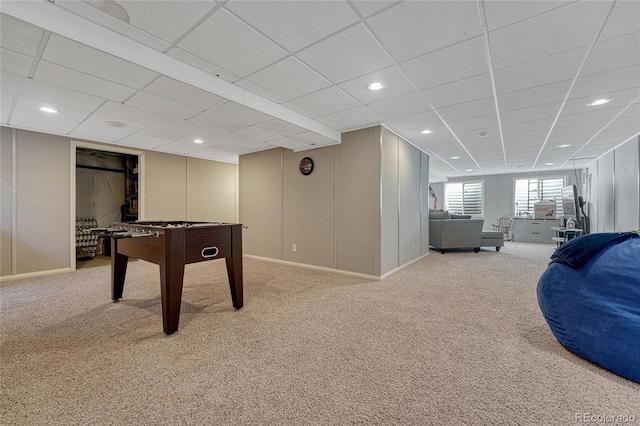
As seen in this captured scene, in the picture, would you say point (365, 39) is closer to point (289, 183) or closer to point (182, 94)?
point (182, 94)

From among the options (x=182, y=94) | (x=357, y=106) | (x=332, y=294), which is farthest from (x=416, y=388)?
(x=182, y=94)

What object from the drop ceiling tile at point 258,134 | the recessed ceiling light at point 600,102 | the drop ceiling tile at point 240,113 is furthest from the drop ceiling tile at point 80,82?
the recessed ceiling light at point 600,102

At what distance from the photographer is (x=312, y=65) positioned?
240cm

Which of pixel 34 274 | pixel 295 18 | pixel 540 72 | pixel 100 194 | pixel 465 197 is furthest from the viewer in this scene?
pixel 465 197

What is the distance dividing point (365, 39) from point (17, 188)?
→ 541 cm

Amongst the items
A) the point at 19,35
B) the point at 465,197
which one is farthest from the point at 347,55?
the point at 465,197

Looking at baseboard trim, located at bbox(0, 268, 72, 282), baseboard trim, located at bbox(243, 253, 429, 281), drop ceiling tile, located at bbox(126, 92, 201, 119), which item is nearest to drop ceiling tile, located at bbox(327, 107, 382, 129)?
drop ceiling tile, located at bbox(126, 92, 201, 119)

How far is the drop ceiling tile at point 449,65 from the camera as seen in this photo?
2.16m

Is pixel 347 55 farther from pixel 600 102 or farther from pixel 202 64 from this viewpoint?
pixel 600 102

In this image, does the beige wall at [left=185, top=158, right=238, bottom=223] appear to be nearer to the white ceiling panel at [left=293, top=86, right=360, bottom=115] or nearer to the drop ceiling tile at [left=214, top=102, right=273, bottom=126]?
the drop ceiling tile at [left=214, top=102, right=273, bottom=126]

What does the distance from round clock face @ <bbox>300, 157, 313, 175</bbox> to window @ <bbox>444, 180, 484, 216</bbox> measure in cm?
825

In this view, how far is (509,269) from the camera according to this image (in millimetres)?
4574

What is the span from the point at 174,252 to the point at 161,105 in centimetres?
185

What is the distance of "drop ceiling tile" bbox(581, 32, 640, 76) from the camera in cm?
205
